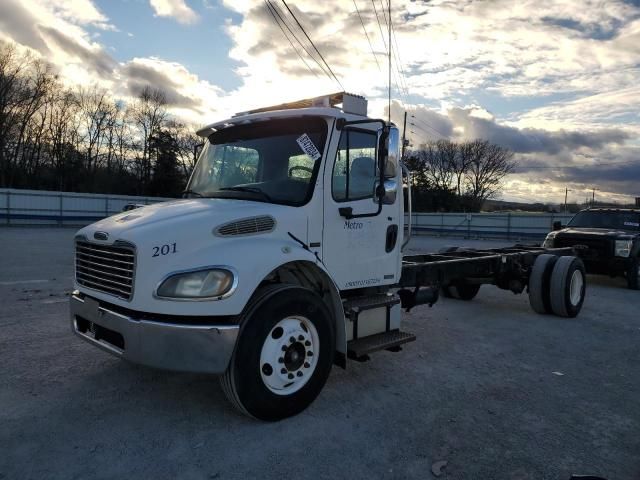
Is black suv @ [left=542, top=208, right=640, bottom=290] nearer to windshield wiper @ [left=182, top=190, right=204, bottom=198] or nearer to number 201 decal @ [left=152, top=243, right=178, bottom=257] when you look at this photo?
windshield wiper @ [left=182, top=190, right=204, bottom=198]

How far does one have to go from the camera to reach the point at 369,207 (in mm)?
4535

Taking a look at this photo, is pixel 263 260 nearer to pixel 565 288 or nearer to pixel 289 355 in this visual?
pixel 289 355

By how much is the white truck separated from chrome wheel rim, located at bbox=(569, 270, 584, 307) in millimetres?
4473

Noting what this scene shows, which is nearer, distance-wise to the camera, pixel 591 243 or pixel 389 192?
pixel 389 192

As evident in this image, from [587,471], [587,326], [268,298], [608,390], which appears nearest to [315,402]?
[268,298]

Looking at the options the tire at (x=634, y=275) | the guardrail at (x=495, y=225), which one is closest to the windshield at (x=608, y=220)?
the tire at (x=634, y=275)

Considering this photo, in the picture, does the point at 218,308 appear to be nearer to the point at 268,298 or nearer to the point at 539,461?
the point at 268,298

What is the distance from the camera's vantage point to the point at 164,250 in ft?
11.0

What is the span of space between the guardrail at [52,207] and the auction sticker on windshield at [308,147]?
1045 inches

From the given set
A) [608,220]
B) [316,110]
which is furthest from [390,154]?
[608,220]

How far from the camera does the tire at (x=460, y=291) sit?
30.6 feet

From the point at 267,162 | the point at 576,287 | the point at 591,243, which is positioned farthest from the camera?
the point at 591,243

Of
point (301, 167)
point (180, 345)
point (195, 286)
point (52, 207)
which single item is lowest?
point (180, 345)

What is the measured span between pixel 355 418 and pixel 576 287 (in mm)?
6106
